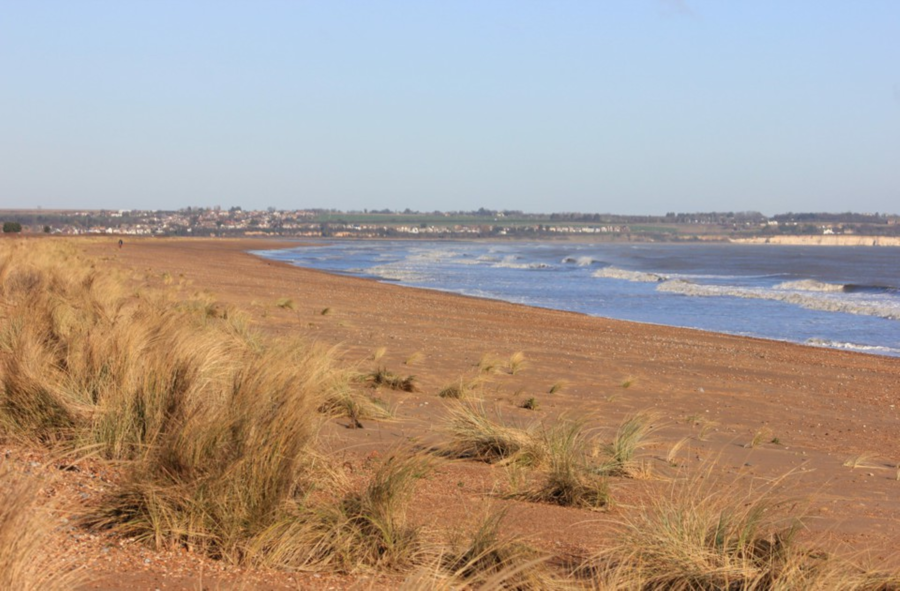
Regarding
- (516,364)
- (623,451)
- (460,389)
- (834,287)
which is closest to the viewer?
(623,451)

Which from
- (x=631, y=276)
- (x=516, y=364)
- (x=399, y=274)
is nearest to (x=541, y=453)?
(x=516, y=364)

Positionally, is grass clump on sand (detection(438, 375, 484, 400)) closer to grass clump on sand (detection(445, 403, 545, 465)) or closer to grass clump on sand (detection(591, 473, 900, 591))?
grass clump on sand (detection(445, 403, 545, 465))

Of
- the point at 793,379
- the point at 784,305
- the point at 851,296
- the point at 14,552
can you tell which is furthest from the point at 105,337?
the point at 851,296

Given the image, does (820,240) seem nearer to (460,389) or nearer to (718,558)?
(460,389)

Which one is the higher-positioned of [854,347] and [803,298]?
[854,347]

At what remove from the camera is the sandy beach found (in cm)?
604

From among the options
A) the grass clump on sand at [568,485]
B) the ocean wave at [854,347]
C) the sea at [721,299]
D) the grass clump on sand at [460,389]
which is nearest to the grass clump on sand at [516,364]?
the grass clump on sand at [460,389]

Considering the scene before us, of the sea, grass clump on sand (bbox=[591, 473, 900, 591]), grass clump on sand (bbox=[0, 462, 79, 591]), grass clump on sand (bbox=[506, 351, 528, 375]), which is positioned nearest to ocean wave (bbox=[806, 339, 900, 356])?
the sea

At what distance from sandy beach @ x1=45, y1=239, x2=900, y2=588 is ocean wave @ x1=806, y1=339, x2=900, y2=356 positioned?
1443 millimetres

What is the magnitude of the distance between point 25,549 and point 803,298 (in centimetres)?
3490

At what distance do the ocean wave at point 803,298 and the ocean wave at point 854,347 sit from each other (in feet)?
27.7

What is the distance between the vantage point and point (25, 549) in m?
3.33

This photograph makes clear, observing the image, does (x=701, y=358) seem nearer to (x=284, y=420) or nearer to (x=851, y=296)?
(x=284, y=420)

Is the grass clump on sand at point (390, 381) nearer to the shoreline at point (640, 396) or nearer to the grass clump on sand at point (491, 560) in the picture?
the shoreline at point (640, 396)
